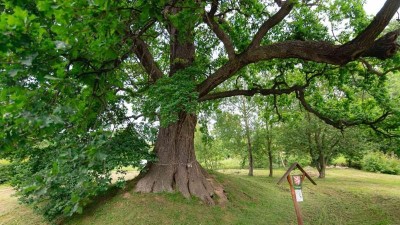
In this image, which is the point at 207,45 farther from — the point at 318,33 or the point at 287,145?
the point at 287,145

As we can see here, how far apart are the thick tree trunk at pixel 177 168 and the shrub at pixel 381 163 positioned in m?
18.1

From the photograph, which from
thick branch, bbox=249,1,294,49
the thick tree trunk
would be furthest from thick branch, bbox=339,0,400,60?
the thick tree trunk

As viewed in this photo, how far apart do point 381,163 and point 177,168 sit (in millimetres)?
19847

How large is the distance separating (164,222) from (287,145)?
11.8 meters

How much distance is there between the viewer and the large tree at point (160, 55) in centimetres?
208

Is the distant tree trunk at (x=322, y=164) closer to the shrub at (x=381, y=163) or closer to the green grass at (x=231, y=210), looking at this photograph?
the green grass at (x=231, y=210)

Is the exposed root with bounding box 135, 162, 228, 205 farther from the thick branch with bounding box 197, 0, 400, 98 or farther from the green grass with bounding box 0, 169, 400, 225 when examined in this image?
the thick branch with bounding box 197, 0, 400, 98

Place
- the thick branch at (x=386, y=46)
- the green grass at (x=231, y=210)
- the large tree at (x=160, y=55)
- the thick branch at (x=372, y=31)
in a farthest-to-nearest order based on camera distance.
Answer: the green grass at (x=231, y=210), the thick branch at (x=386, y=46), the thick branch at (x=372, y=31), the large tree at (x=160, y=55)

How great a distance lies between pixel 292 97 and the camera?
11.2 m

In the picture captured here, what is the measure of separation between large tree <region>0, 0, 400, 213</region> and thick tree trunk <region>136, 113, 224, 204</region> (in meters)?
0.03

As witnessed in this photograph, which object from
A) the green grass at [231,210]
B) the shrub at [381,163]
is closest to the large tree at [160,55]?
the green grass at [231,210]

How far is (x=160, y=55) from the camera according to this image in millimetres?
10164

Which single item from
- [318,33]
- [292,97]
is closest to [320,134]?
[292,97]

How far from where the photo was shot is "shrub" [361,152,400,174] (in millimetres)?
20516
